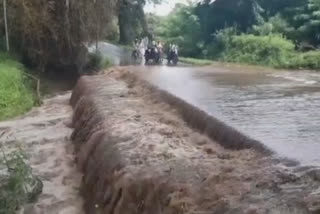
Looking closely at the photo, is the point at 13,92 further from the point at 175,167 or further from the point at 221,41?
the point at 221,41

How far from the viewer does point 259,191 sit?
5.19 metres

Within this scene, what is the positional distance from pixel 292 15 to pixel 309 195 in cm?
2461

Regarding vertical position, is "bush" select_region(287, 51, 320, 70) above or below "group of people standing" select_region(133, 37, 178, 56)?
above

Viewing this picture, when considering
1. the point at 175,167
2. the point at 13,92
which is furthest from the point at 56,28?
the point at 175,167

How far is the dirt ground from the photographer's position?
26.4 ft

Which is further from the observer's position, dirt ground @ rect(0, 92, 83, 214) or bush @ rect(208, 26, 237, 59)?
bush @ rect(208, 26, 237, 59)

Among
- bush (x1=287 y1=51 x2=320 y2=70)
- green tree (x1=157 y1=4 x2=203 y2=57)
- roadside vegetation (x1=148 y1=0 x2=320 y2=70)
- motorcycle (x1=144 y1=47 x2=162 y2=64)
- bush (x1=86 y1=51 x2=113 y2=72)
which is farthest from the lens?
green tree (x1=157 y1=4 x2=203 y2=57)

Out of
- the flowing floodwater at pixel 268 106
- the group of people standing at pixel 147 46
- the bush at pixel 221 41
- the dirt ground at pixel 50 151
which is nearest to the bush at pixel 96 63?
the group of people standing at pixel 147 46

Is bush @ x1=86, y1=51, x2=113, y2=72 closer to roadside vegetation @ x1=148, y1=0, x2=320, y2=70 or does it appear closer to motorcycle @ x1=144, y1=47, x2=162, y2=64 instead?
motorcycle @ x1=144, y1=47, x2=162, y2=64

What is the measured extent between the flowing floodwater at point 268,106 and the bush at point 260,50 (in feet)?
29.5

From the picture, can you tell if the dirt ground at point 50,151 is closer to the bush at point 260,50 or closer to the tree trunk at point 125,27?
the bush at point 260,50

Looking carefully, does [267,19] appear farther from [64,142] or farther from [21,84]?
[64,142]

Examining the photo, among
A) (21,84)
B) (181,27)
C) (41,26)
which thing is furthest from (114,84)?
(181,27)

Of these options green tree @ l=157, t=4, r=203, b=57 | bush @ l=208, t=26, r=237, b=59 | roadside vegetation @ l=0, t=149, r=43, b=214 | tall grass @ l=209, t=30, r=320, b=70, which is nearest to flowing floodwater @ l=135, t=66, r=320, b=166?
roadside vegetation @ l=0, t=149, r=43, b=214
